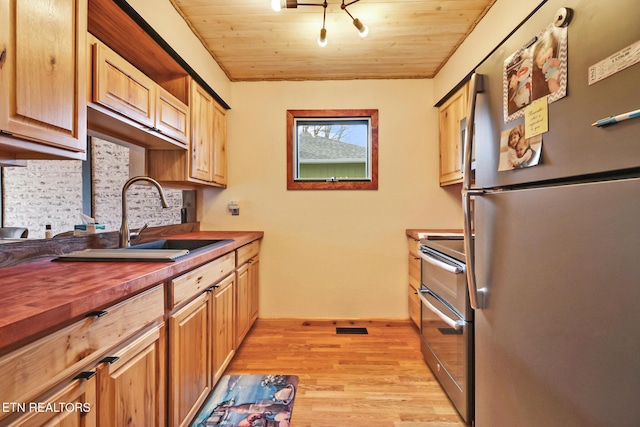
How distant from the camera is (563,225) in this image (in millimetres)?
795

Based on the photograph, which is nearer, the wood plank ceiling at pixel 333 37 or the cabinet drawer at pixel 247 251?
the wood plank ceiling at pixel 333 37

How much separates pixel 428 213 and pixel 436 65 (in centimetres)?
141

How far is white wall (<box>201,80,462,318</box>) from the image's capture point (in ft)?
9.61

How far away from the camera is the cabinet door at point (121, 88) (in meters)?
1.32

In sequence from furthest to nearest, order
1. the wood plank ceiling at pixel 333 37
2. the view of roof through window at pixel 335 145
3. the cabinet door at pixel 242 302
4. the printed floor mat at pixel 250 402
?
1. the view of roof through window at pixel 335 145
2. the cabinet door at pixel 242 302
3. the wood plank ceiling at pixel 333 37
4. the printed floor mat at pixel 250 402

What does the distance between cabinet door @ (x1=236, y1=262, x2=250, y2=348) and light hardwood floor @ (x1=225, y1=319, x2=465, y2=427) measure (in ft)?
0.55

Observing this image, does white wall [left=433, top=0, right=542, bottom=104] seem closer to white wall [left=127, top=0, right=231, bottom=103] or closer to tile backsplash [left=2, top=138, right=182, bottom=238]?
white wall [left=127, top=0, right=231, bottom=103]

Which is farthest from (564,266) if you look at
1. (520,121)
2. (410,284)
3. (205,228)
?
(205,228)

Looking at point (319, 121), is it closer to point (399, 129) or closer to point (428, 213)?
point (399, 129)

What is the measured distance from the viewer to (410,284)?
2.85m

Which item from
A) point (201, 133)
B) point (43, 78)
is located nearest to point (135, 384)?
point (43, 78)

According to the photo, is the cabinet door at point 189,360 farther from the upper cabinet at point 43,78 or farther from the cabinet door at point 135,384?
the upper cabinet at point 43,78

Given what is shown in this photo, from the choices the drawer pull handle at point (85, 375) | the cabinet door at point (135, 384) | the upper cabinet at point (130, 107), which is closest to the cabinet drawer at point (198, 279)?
the cabinet door at point (135, 384)

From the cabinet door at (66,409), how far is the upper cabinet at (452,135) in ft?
8.44
